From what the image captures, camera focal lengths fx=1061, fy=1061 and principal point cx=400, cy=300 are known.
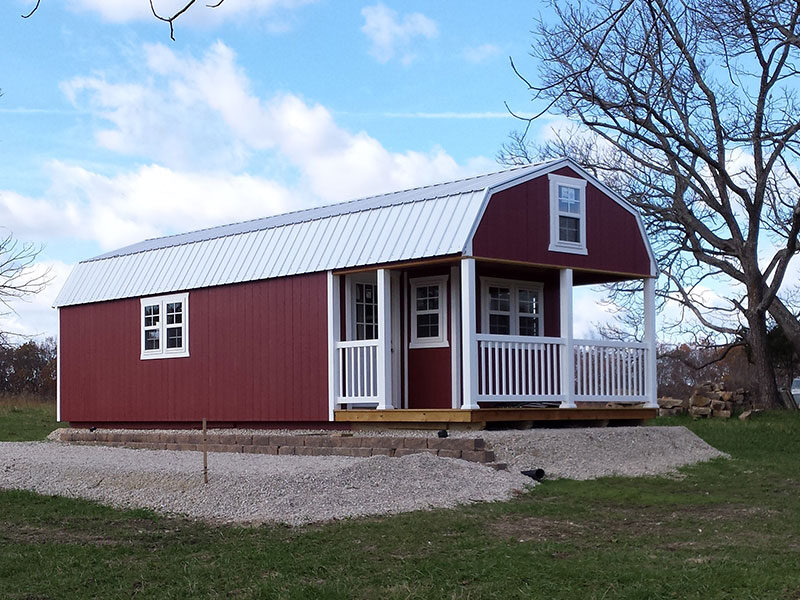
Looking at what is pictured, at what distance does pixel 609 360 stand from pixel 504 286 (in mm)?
2053

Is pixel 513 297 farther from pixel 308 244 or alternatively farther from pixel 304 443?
pixel 304 443

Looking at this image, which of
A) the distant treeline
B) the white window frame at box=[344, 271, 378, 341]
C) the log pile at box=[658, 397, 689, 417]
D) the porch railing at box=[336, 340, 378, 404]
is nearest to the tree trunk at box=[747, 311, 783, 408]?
the log pile at box=[658, 397, 689, 417]

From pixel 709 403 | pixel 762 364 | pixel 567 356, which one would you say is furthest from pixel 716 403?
pixel 567 356

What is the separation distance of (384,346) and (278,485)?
184 inches

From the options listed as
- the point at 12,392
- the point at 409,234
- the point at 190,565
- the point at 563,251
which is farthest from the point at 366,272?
the point at 12,392

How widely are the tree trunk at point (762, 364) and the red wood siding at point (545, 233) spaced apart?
9.42 meters

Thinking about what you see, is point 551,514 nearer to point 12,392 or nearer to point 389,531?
point 389,531

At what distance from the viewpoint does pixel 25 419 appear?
27.5 m

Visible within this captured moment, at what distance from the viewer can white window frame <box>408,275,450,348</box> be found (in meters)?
16.3

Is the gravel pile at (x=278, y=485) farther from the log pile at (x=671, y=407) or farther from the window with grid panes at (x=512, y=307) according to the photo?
the log pile at (x=671, y=407)

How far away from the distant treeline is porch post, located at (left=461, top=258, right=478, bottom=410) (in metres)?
30.1

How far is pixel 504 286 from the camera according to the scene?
56.2 ft

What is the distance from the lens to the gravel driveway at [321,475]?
10.2 m

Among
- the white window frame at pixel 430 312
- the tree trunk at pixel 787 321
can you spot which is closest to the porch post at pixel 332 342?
the white window frame at pixel 430 312
